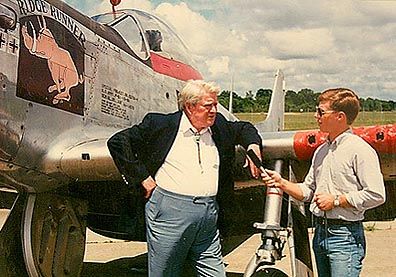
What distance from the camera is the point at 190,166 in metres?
2.46

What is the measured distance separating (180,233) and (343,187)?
1.95 feet

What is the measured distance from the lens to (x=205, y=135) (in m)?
2.53

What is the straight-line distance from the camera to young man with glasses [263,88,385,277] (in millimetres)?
2264

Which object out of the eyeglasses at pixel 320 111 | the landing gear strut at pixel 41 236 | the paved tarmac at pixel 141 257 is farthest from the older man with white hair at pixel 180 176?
the paved tarmac at pixel 141 257

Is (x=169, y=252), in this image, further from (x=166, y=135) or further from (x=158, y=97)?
(x=158, y=97)

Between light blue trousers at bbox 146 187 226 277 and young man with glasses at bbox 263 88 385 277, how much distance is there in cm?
39

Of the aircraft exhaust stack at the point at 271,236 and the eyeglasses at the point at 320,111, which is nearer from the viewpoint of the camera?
the eyeglasses at the point at 320,111

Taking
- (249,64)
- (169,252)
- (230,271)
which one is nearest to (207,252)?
(169,252)

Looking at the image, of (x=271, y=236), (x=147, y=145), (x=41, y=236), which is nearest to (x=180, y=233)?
(x=147, y=145)

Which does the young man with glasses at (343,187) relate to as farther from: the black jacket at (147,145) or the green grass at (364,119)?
the black jacket at (147,145)

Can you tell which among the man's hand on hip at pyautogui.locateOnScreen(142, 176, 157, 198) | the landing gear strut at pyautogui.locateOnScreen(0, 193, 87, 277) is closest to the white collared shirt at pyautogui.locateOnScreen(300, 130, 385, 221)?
the man's hand on hip at pyautogui.locateOnScreen(142, 176, 157, 198)

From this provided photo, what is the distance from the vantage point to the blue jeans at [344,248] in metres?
2.30

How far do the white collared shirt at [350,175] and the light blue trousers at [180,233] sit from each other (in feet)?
1.30

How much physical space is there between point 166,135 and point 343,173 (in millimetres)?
650
